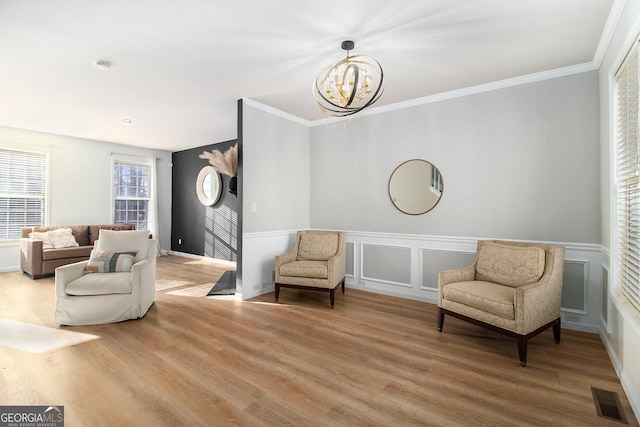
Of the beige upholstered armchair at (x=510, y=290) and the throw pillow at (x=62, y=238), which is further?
the throw pillow at (x=62, y=238)

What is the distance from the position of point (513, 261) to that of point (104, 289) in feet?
13.1

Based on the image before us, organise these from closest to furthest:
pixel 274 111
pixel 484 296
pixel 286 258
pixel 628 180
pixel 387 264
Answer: pixel 628 180, pixel 484 296, pixel 286 258, pixel 387 264, pixel 274 111

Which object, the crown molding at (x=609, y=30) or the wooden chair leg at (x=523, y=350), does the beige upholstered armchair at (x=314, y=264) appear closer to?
the wooden chair leg at (x=523, y=350)

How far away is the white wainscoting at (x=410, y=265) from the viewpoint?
9.57 ft

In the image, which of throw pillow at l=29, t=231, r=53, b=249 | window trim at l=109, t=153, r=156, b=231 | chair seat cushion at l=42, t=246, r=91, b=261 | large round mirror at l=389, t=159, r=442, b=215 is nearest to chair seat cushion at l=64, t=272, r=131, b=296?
chair seat cushion at l=42, t=246, r=91, b=261

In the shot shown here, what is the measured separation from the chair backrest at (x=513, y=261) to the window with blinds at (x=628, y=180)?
0.50 m

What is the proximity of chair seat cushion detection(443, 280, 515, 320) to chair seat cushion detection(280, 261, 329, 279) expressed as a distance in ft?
4.56

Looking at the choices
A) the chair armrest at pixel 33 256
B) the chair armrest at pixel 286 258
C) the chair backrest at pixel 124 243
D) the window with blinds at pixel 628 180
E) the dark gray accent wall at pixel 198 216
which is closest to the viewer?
the window with blinds at pixel 628 180

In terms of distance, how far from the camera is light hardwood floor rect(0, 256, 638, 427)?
1746 mm

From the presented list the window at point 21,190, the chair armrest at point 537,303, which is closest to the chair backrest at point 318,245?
the chair armrest at point 537,303

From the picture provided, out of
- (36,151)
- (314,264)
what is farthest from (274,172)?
(36,151)

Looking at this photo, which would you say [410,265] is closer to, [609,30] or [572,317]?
[572,317]

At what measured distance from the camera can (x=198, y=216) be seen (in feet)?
23.1

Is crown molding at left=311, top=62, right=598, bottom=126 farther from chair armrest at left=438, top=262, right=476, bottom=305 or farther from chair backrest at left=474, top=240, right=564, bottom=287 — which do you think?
chair armrest at left=438, top=262, right=476, bottom=305
